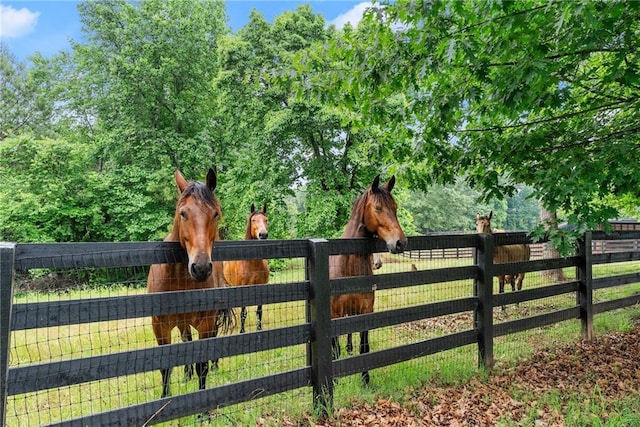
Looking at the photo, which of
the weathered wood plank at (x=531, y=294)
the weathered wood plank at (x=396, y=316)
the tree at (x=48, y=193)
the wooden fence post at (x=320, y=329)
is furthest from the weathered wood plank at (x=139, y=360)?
the tree at (x=48, y=193)

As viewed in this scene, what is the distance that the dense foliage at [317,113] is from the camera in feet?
12.4

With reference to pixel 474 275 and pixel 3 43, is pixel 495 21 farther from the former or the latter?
pixel 3 43

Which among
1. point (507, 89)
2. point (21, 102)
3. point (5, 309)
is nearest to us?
point (5, 309)

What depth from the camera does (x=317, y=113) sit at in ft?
50.1

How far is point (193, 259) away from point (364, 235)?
2.03 meters

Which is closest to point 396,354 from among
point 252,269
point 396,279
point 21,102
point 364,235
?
point 396,279

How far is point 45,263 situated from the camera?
2.46m

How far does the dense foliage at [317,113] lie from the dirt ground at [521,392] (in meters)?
1.80

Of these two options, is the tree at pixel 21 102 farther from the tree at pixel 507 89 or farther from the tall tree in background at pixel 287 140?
the tree at pixel 507 89

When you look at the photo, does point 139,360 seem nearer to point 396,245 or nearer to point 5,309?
point 5,309

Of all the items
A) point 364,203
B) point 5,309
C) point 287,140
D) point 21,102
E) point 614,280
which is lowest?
→ point 614,280

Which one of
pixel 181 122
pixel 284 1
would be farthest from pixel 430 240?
pixel 181 122

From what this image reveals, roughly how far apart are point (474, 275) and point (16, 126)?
101 ft

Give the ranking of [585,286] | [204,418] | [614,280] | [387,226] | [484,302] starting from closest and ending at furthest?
[204,418] → [387,226] → [484,302] → [585,286] → [614,280]
